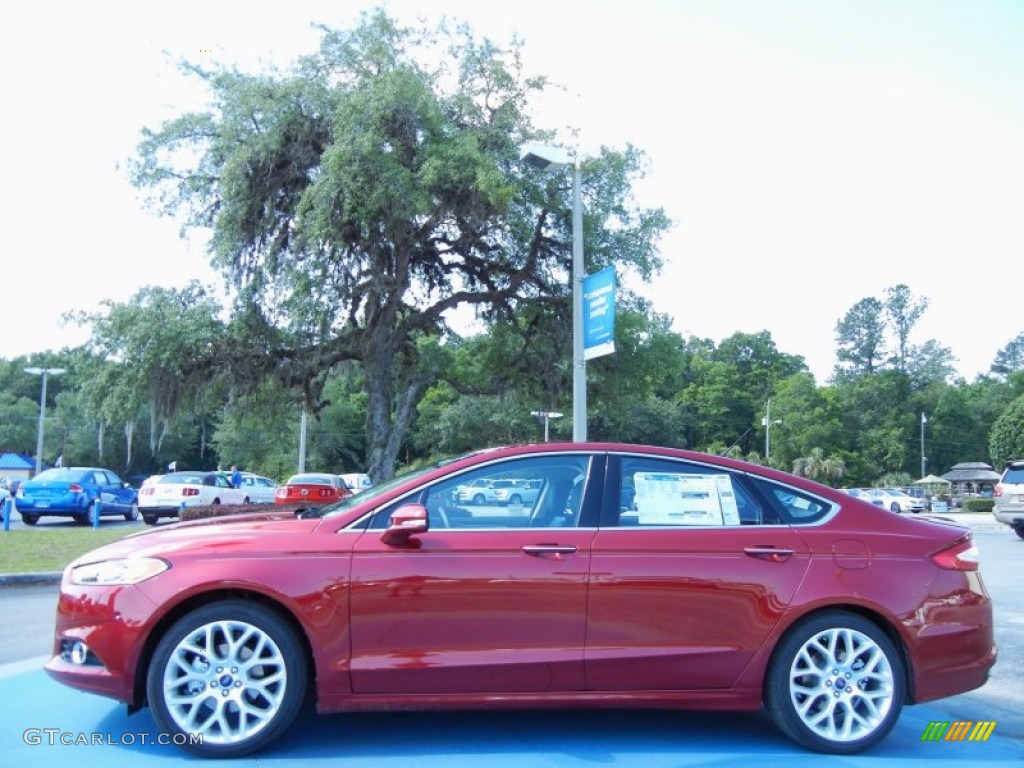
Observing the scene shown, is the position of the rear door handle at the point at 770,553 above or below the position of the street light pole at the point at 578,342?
below

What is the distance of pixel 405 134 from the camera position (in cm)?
1680

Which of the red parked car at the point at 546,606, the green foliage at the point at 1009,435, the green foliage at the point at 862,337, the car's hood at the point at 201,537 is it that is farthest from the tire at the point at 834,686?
the green foliage at the point at 862,337

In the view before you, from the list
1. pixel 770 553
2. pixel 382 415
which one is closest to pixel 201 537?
pixel 770 553

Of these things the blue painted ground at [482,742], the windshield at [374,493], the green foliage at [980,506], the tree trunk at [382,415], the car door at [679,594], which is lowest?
the green foliage at [980,506]

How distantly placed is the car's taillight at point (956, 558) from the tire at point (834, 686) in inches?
22.3

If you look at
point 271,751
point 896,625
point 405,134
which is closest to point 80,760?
point 271,751

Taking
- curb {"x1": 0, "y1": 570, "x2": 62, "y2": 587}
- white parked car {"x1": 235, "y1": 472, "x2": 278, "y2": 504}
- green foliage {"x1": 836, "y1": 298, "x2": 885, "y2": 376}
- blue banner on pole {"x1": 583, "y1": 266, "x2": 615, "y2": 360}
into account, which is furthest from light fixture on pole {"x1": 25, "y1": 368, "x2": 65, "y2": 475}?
green foliage {"x1": 836, "y1": 298, "x2": 885, "y2": 376}

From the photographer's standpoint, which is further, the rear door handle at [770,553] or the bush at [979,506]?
the bush at [979,506]

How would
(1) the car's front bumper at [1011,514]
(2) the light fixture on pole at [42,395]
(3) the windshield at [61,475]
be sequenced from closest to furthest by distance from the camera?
(1) the car's front bumper at [1011,514] < (3) the windshield at [61,475] < (2) the light fixture on pole at [42,395]

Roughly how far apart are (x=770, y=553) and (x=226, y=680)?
9.34 ft

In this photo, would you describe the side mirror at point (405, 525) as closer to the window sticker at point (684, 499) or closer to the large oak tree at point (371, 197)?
the window sticker at point (684, 499)

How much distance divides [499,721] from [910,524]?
2.59 meters

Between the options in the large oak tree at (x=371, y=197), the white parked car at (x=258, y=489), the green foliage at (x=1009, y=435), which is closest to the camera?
the large oak tree at (x=371, y=197)

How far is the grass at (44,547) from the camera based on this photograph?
11.2m
